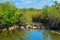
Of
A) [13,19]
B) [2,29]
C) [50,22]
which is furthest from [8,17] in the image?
[50,22]

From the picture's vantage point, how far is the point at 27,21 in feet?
279

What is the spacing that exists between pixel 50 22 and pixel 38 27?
4.98 m

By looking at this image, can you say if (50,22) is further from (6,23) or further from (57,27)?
(6,23)

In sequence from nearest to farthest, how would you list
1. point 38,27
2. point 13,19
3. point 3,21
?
point 3,21
point 13,19
point 38,27

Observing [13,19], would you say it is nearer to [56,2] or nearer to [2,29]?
[2,29]

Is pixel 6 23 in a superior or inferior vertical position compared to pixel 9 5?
inferior

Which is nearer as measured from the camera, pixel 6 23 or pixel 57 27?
pixel 6 23

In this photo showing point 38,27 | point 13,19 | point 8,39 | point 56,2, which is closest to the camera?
point 8,39

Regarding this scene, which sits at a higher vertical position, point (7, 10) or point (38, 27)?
point (7, 10)

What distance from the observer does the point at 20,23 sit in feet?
257

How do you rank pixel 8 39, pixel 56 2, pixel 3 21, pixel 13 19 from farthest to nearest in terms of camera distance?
pixel 56 2
pixel 13 19
pixel 3 21
pixel 8 39

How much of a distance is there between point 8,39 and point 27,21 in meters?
40.2

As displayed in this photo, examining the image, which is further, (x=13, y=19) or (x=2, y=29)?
(x=13, y=19)

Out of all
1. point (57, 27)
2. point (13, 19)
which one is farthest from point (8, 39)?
point (57, 27)
